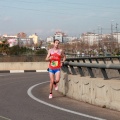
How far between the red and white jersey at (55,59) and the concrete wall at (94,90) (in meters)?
0.70

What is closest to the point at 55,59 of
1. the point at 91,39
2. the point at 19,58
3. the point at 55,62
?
the point at 55,62

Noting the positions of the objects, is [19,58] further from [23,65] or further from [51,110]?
[51,110]

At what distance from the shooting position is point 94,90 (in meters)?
10.1

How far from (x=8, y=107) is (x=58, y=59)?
277cm

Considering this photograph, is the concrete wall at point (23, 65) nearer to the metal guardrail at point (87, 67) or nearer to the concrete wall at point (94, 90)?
the metal guardrail at point (87, 67)

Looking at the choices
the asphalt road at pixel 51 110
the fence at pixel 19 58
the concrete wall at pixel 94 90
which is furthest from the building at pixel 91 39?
the asphalt road at pixel 51 110

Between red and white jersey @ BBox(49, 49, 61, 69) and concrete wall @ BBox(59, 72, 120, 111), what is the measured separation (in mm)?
698

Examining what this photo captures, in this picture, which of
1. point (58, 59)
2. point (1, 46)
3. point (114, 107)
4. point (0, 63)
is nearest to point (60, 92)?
point (58, 59)

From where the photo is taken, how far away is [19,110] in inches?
368

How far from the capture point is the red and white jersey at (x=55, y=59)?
1183 cm

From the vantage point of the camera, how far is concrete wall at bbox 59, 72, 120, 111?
9.05 metres

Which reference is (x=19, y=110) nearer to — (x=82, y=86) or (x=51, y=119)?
(x=51, y=119)

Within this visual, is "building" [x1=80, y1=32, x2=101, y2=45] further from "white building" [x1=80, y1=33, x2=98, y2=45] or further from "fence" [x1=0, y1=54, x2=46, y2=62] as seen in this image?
"fence" [x1=0, y1=54, x2=46, y2=62]

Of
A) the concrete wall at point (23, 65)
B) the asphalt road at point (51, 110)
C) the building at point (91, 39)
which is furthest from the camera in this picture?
the building at point (91, 39)
